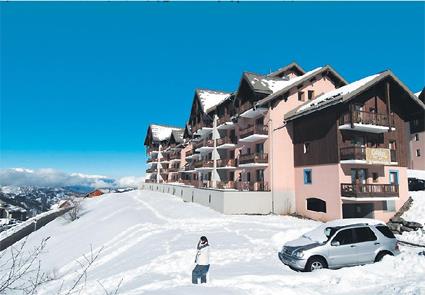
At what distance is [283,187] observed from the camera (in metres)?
29.4

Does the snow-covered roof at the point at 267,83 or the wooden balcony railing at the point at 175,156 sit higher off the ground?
the snow-covered roof at the point at 267,83

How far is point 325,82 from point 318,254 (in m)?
25.0

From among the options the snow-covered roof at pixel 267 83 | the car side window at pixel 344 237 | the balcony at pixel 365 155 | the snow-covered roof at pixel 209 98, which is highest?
the snow-covered roof at pixel 209 98

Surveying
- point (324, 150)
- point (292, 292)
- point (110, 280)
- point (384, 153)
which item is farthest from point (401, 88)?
point (110, 280)

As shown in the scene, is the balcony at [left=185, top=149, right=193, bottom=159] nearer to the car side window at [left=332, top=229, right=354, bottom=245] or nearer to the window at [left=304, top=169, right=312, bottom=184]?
the window at [left=304, top=169, right=312, bottom=184]

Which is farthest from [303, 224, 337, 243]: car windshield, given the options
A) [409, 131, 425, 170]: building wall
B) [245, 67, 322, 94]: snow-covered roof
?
[409, 131, 425, 170]: building wall

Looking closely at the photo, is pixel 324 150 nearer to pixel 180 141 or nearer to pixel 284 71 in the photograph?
pixel 284 71

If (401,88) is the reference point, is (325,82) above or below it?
above

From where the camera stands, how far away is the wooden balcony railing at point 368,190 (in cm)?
2366

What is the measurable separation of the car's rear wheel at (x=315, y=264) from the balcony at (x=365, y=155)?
1432cm

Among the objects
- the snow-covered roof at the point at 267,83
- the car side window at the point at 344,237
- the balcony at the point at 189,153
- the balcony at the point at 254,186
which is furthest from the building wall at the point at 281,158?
the balcony at the point at 189,153

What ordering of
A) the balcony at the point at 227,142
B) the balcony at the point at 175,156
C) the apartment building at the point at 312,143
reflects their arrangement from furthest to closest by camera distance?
1. the balcony at the point at 175,156
2. the balcony at the point at 227,142
3. the apartment building at the point at 312,143

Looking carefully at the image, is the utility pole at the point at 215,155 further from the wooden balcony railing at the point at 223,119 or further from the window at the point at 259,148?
the window at the point at 259,148

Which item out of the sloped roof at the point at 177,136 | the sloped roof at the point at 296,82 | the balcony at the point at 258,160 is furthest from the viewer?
the sloped roof at the point at 177,136
